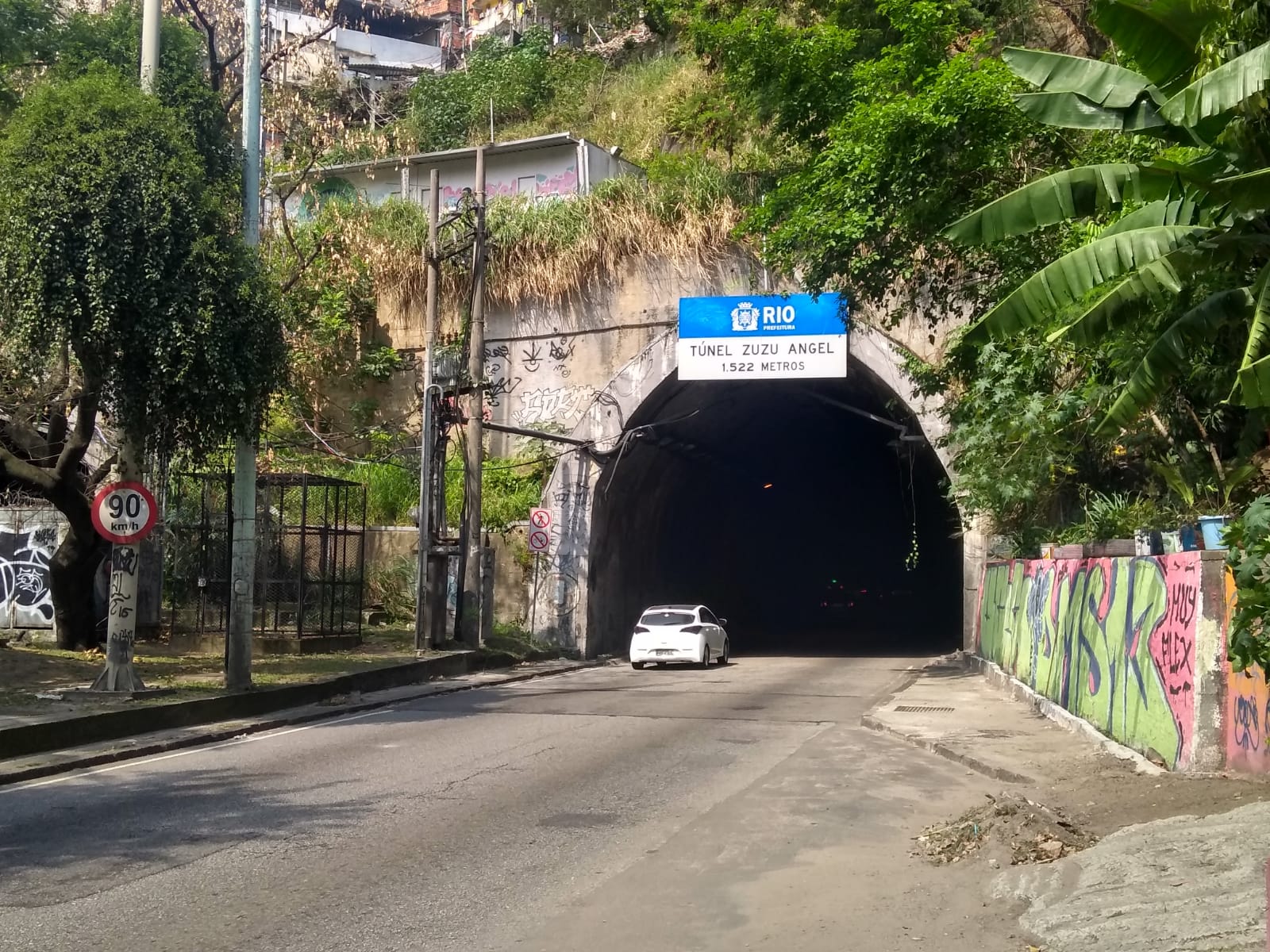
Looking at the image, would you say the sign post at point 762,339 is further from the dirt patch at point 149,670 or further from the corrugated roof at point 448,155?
the dirt patch at point 149,670

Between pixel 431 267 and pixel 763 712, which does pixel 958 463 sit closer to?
pixel 763 712

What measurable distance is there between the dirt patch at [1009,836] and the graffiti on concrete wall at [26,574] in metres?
17.4

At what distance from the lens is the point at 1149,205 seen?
10.3 meters

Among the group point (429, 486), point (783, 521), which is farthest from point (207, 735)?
point (783, 521)

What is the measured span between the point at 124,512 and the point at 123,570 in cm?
77

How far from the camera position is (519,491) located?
3025 centimetres

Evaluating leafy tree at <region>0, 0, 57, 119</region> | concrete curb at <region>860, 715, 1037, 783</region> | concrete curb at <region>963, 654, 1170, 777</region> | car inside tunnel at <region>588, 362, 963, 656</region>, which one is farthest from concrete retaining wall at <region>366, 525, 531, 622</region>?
concrete curb at <region>860, 715, 1037, 783</region>

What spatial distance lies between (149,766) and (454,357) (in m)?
13.5

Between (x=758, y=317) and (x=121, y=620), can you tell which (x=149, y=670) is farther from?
(x=758, y=317)

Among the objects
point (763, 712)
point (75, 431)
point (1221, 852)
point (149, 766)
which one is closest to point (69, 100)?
point (75, 431)

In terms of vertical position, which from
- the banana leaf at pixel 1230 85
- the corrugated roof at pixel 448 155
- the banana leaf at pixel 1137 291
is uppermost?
the corrugated roof at pixel 448 155

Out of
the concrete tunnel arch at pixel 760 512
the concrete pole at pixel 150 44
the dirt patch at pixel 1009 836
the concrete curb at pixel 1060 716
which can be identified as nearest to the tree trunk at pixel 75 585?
the concrete pole at pixel 150 44

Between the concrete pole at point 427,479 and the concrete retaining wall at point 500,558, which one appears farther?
the concrete retaining wall at point 500,558

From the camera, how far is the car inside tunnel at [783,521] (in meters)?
30.4
